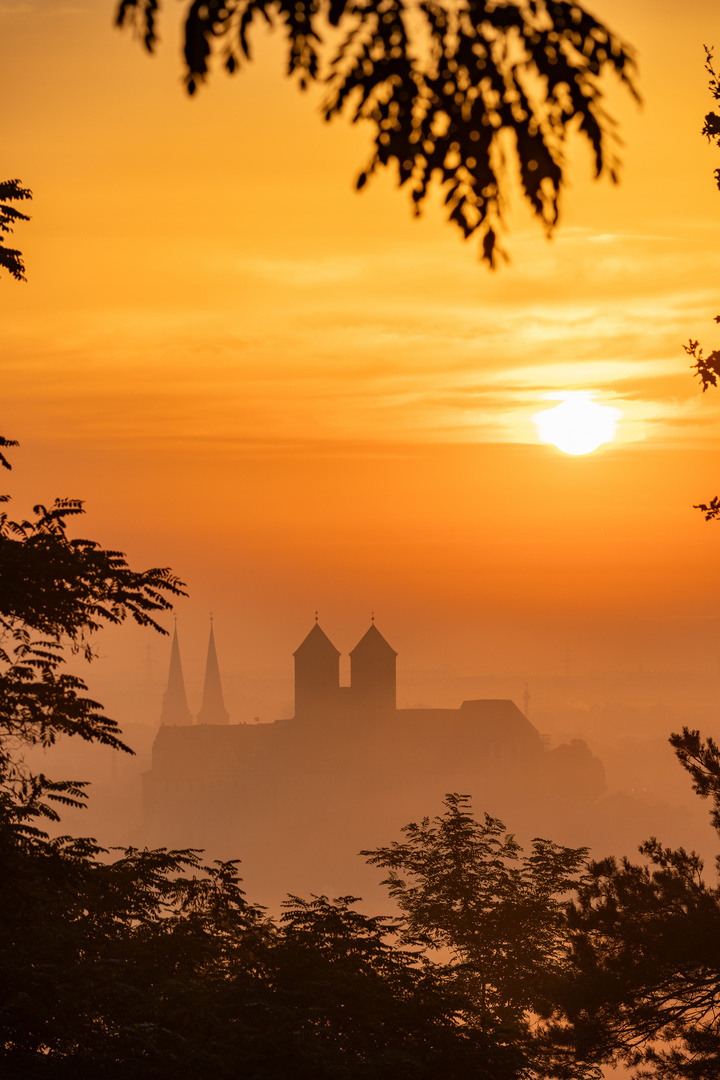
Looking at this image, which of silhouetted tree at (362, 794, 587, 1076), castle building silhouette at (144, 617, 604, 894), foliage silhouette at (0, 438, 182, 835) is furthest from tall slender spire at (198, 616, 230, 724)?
foliage silhouette at (0, 438, 182, 835)

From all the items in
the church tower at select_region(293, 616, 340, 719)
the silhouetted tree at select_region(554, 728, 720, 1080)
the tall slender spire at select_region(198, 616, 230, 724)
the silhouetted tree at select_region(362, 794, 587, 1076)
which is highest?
the tall slender spire at select_region(198, 616, 230, 724)

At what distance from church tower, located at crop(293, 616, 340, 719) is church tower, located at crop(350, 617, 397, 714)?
1.93 meters

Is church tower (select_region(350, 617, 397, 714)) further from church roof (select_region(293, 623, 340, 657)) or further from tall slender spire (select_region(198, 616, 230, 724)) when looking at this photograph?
tall slender spire (select_region(198, 616, 230, 724))

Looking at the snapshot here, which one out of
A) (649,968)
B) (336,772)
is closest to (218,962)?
(649,968)

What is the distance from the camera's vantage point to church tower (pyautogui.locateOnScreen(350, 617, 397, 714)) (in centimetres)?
12175

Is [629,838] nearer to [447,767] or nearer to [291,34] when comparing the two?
[447,767]

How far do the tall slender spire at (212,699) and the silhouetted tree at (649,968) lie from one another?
167 m

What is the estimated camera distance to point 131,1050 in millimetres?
10633

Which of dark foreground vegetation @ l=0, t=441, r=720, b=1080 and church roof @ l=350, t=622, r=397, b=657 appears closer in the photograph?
dark foreground vegetation @ l=0, t=441, r=720, b=1080

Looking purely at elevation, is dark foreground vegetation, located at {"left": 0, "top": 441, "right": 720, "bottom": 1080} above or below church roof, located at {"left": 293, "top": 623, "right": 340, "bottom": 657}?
below

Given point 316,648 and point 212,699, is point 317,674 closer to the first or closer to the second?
point 316,648

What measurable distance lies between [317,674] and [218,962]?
353 feet

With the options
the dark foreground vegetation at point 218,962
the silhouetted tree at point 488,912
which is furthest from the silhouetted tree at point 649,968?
the silhouetted tree at point 488,912

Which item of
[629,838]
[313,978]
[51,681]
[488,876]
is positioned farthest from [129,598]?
[629,838]
